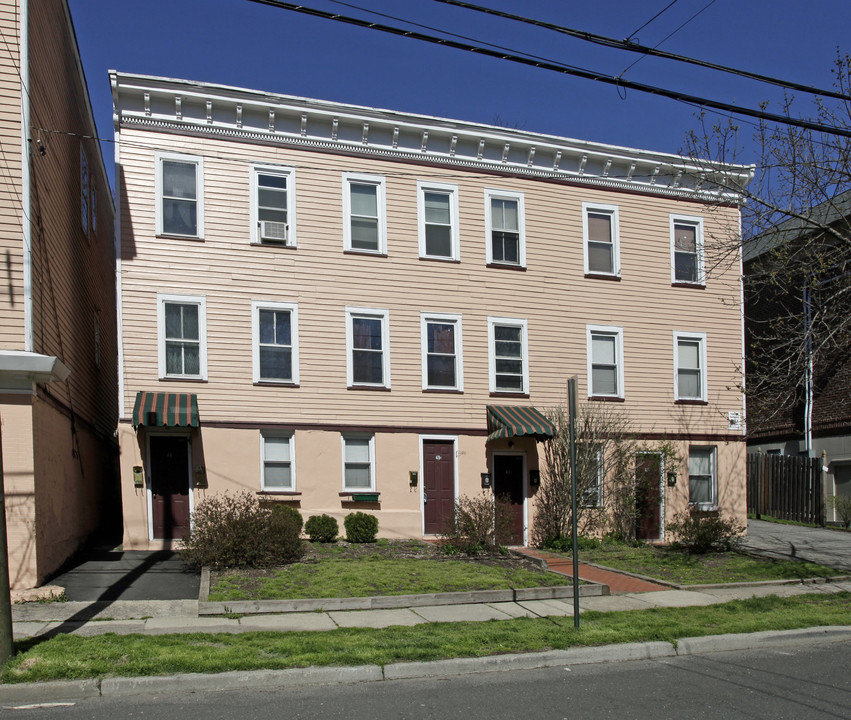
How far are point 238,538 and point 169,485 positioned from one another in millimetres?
3961

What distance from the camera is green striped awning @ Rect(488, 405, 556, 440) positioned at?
18141mm

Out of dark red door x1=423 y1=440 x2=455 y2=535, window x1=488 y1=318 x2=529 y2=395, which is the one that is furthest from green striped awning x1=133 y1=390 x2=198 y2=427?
window x1=488 y1=318 x2=529 y2=395

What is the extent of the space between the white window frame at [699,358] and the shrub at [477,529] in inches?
293

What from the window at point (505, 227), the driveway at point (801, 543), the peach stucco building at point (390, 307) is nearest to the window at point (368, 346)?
the peach stucco building at point (390, 307)

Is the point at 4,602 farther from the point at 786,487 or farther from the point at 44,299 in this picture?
the point at 786,487

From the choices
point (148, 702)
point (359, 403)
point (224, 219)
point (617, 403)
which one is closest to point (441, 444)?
point (359, 403)

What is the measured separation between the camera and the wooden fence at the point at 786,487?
24.0 meters

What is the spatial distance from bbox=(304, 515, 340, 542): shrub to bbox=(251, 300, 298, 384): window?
3.02 metres

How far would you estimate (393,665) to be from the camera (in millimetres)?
8344

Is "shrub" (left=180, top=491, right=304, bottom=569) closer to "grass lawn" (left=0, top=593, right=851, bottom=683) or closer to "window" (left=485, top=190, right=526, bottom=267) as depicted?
"grass lawn" (left=0, top=593, right=851, bottom=683)

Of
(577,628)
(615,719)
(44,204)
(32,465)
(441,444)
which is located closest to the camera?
(615,719)

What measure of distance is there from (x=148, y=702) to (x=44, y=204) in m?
9.40

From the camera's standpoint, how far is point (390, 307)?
1877cm

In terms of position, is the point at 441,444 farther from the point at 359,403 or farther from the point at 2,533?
the point at 2,533
